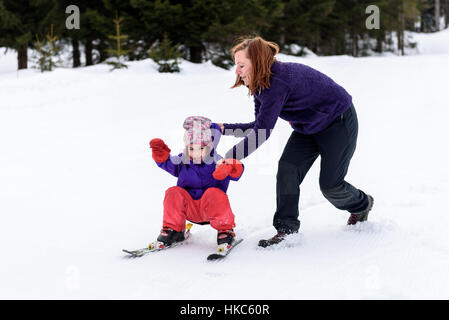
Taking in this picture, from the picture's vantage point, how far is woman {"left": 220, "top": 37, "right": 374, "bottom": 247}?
2.56 metres

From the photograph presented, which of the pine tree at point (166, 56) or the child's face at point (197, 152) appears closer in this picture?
the child's face at point (197, 152)

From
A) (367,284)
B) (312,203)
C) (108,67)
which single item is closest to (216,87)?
(108,67)

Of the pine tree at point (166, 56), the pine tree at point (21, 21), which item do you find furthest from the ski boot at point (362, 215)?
the pine tree at point (21, 21)

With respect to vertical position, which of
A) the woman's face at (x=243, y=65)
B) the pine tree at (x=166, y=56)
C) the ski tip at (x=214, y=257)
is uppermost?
the pine tree at (x=166, y=56)

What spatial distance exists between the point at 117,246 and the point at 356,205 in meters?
1.58

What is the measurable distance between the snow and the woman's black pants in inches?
7.8

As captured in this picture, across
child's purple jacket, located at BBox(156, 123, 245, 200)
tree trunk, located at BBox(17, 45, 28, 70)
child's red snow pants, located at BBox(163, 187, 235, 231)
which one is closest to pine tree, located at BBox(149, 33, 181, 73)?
tree trunk, located at BBox(17, 45, 28, 70)

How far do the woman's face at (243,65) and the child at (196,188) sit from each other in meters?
0.41

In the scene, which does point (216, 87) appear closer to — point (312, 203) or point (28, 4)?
point (312, 203)

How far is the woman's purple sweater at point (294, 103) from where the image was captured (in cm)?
256

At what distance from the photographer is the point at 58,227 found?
11.1ft

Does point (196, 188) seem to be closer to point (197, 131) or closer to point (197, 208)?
point (197, 208)

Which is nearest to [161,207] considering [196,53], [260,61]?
[260,61]

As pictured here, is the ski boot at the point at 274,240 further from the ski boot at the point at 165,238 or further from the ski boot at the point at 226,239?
the ski boot at the point at 165,238
